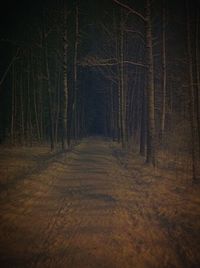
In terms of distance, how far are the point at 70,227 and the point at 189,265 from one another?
9.04 ft

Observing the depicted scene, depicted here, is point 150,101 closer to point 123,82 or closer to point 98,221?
point 98,221

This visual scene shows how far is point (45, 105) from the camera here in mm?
37938

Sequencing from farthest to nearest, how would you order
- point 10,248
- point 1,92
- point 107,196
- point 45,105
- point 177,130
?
1. point 45,105
2. point 1,92
3. point 177,130
4. point 107,196
5. point 10,248

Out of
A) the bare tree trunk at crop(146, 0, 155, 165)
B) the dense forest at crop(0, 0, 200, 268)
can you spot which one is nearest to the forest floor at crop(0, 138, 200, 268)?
the dense forest at crop(0, 0, 200, 268)

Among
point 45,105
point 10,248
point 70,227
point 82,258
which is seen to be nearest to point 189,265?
point 82,258

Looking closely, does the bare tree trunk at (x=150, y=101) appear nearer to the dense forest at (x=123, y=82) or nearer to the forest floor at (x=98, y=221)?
the dense forest at (x=123, y=82)

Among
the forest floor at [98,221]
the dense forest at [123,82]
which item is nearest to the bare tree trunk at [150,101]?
the dense forest at [123,82]

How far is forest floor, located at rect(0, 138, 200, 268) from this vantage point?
4852 mm

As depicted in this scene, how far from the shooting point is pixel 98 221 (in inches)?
257

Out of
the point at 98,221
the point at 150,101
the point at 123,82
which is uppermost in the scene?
the point at 123,82

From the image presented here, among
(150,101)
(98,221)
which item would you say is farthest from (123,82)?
(98,221)

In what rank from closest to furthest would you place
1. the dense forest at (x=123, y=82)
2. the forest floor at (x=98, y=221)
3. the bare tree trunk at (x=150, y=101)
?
the forest floor at (x=98, y=221) < the dense forest at (x=123, y=82) < the bare tree trunk at (x=150, y=101)

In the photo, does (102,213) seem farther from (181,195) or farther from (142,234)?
(181,195)

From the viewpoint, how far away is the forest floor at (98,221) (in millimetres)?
4852
